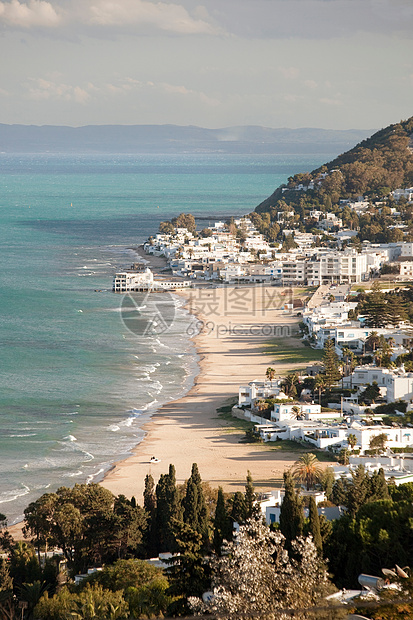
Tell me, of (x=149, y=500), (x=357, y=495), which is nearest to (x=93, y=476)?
(x=149, y=500)

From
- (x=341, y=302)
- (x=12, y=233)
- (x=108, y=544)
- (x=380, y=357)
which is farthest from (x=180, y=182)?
(x=108, y=544)

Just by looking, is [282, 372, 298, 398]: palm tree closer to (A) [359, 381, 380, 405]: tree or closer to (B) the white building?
(B) the white building

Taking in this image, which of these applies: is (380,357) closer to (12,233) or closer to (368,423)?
(368,423)

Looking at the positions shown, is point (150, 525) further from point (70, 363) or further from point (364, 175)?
point (364, 175)

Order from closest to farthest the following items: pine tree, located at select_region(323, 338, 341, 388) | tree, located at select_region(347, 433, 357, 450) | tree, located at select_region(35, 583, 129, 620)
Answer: tree, located at select_region(35, 583, 129, 620)
tree, located at select_region(347, 433, 357, 450)
pine tree, located at select_region(323, 338, 341, 388)

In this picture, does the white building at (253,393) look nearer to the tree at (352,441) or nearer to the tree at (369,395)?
the tree at (369,395)

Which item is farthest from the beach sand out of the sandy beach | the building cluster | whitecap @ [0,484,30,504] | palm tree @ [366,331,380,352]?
the building cluster

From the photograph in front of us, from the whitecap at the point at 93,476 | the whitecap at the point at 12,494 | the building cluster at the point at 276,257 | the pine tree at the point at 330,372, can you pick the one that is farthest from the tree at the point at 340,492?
the building cluster at the point at 276,257
